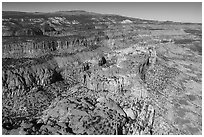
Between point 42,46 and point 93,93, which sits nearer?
point 93,93

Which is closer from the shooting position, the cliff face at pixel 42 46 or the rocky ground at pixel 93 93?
the rocky ground at pixel 93 93

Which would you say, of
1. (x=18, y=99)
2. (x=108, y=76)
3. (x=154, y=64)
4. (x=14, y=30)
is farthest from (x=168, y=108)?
(x=14, y=30)

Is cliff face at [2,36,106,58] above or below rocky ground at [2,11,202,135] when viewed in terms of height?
above

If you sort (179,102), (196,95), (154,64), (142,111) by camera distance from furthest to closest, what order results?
1. (154,64)
2. (196,95)
3. (179,102)
4. (142,111)

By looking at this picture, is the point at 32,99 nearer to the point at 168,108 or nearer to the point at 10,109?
the point at 10,109

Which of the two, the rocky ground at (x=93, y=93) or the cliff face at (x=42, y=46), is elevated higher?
the cliff face at (x=42, y=46)

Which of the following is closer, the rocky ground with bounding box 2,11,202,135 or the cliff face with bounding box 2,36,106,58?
the rocky ground with bounding box 2,11,202,135

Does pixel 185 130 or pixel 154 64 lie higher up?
pixel 154 64

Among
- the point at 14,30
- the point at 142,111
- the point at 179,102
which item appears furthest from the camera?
the point at 14,30

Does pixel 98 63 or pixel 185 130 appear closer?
pixel 185 130

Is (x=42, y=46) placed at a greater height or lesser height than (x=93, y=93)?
greater
